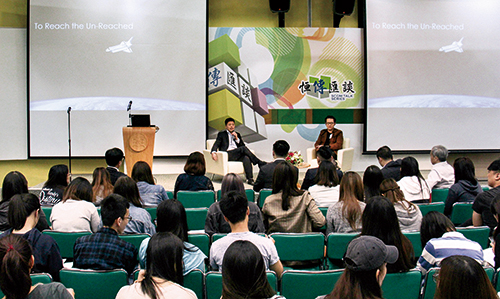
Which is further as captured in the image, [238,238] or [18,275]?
[238,238]

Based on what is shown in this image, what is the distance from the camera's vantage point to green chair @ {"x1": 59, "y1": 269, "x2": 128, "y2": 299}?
2184 mm

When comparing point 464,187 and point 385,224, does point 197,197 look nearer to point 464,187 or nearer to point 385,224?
point 385,224

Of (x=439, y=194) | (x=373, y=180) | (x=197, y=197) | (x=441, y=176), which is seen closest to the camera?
(x=373, y=180)

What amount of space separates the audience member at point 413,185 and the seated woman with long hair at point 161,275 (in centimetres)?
270

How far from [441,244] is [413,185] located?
1749 millimetres

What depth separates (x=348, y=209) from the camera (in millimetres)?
3074

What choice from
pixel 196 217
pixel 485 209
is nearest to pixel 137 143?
pixel 196 217

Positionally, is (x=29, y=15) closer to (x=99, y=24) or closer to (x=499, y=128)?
(x=99, y=24)

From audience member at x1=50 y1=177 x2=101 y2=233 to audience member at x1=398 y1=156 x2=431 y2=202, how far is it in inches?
106

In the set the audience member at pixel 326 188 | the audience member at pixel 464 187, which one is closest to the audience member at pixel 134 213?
the audience member at pixel 326 188

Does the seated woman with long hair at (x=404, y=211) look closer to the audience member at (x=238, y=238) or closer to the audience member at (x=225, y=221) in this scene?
the audience member at (x=225, y=221)

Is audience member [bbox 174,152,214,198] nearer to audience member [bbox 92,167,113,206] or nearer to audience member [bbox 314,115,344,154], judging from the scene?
audience member [bbox 92,167,113,206]

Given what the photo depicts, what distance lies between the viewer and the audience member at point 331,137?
25.0 feet

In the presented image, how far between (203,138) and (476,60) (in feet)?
17.5
